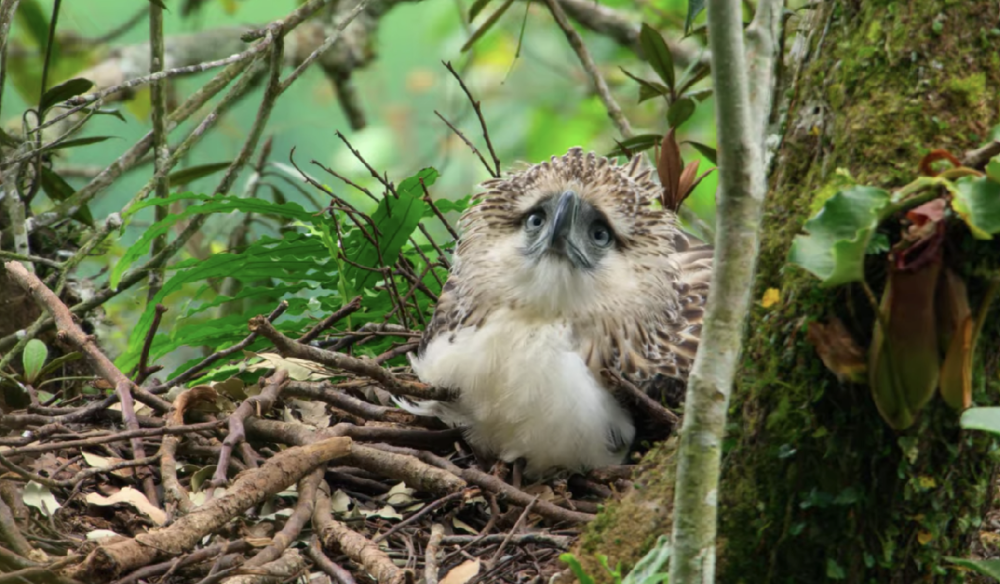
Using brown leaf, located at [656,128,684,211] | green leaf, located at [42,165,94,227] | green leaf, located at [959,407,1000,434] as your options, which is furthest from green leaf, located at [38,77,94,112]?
green leaf, located at [959,407,1000,434]

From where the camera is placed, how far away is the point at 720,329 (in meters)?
1.72

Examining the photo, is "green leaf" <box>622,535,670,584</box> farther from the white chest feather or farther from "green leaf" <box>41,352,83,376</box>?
"green leaf" <box>41,352,83,376</box>

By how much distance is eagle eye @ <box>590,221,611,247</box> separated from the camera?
353 centimetres

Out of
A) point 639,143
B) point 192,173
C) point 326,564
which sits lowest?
point 326,564

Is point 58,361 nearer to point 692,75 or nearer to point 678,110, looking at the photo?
point 678,110

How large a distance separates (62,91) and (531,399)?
2089mm

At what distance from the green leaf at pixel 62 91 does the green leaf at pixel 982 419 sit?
3280 mm

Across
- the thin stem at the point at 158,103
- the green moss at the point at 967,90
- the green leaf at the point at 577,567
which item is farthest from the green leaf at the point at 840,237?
the thin stem at the point at 158,103

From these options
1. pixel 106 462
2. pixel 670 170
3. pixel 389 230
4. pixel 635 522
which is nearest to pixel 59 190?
pixel 389 230

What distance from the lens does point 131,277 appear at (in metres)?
4.12

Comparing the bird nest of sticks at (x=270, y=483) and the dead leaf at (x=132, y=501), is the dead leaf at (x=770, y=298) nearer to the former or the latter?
the bird nest of sticks at (x=270, y=483)

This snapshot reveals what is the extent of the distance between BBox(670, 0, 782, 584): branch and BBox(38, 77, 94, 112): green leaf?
2909 mm

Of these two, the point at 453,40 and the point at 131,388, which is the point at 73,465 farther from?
the point at 453,40

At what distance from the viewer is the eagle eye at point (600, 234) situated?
353 cm
